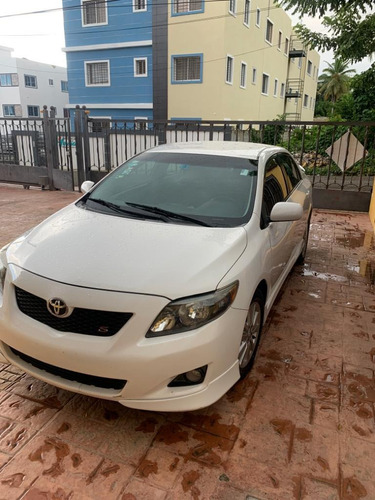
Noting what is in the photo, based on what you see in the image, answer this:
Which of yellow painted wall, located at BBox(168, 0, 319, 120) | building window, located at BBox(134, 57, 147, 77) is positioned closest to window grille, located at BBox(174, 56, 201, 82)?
yellow painted wall, located at BBox(168, 0, 319, 120)

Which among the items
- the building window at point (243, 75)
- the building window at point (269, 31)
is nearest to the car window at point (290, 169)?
the building window at point (243, 75)

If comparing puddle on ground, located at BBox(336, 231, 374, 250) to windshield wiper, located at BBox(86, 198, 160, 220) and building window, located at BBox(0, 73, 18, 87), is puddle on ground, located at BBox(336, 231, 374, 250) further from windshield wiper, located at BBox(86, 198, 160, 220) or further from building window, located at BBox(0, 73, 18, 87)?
building window, located at BBox(0, 73, 18, 87)

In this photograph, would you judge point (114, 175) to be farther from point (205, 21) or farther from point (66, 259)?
point (205, 21)

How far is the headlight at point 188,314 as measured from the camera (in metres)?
2.00

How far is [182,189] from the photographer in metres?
3.20

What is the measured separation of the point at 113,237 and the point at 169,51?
21.5 meters

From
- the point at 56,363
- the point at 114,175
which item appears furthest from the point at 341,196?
the point at 56,363

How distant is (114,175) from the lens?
3.61m

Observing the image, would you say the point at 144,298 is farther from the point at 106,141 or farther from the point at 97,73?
the point at 97,73

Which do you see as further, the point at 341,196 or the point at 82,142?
the point at 82,142

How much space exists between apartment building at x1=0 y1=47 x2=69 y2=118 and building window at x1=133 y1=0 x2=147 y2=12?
76.8 ft

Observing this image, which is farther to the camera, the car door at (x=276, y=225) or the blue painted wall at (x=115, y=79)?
the blue painted wall at (x=115, y=79)

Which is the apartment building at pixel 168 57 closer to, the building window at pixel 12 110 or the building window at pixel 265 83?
the building window at pixel 265 83

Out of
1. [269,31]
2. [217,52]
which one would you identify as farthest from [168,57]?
[269,31]
